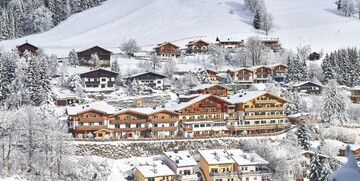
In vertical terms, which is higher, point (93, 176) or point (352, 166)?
point (352, 166)

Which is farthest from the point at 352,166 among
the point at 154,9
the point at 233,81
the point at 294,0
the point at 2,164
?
the point at 294,0

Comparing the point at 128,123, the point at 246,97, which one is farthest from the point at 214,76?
the point at 128,123

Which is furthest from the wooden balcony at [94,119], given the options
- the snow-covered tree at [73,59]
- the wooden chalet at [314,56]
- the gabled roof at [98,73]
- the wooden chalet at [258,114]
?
the wooden chalet at [314,56]

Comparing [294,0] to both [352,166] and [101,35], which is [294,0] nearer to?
[101,35]

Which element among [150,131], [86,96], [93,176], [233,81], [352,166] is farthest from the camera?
[233,81]

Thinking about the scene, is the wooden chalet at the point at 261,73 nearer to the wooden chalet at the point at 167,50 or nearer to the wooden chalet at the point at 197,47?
the wooden chalet at the point at 197,47

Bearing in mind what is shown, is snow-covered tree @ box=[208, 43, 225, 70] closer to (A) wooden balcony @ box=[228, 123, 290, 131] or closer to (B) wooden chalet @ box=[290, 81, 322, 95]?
(B) wooden chalet @ box=[290, 81, 322, 95]
